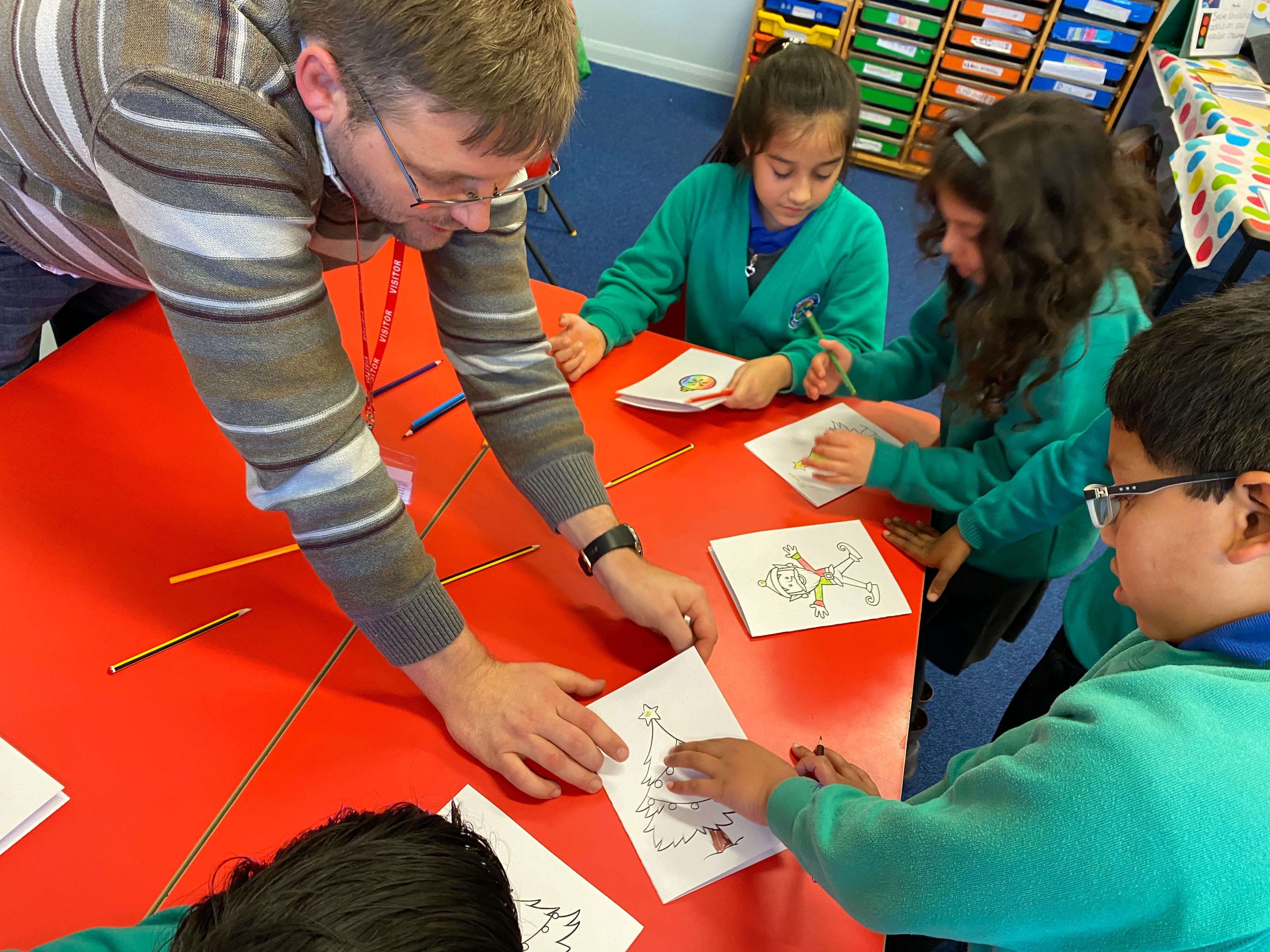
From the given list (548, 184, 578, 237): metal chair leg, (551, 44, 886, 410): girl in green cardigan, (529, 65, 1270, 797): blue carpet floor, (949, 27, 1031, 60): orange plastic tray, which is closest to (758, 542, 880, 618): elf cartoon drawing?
(551, 44, 886, 410): girl in green cardigan

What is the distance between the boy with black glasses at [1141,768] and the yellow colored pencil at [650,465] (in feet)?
1.51

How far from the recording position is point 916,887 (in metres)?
0.64

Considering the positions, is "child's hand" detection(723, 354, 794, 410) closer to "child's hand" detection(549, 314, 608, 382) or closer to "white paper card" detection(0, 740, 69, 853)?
"child's hand" detection(549, 314, 608, 382)

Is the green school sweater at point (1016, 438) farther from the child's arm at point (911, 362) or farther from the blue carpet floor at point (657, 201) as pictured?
the blue carpet floor at point (657, 201)

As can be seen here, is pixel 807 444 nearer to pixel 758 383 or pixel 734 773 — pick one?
pixel 758 383

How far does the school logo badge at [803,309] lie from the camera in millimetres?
1581

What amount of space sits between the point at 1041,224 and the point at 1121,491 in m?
0.54

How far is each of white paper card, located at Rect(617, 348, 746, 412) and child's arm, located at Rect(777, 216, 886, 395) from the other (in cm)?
21

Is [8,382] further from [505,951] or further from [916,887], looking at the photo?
[916,887]

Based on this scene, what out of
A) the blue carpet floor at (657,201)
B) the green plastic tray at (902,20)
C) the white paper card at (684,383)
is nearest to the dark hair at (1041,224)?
the white paper card at (684,383)

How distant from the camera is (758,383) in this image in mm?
1315

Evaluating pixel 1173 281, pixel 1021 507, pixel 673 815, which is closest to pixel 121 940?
pixel 673 815

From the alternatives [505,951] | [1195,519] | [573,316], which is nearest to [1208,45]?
[573,316]

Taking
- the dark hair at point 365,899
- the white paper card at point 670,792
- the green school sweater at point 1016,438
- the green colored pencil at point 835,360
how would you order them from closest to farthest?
the dark hair at point 365,899
the white paper card at point 670,792
the green school sweater at point 1016,438
the green colored pencil at point 835,360
